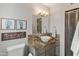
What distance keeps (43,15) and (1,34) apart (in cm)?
50

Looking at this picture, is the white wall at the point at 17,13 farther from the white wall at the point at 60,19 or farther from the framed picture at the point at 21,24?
the white wall at the point at 60,19

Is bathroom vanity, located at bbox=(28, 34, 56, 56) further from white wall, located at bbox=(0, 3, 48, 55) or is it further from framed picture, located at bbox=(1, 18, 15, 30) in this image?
framed picture, located at bbox=(1, 18, 15, 30)

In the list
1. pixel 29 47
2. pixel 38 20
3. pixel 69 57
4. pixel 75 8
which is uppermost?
pixel 75 8

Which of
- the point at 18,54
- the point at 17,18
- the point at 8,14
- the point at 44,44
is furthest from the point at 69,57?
the point at 8,14

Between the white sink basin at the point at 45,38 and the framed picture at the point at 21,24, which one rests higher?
the framed picture at the point at 21,24

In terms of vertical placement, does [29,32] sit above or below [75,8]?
below

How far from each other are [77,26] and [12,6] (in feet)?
2.40

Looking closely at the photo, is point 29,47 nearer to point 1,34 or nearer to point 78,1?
point 1,34

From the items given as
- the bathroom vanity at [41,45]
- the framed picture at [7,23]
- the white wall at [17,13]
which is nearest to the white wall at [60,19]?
the bathroom vanity at [41,45]

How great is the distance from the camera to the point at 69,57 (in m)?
1.60

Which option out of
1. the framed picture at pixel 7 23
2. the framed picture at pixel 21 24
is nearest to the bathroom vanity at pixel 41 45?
the framed picture at pixel 21 24

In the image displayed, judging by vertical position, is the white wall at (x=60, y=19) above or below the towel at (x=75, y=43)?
above

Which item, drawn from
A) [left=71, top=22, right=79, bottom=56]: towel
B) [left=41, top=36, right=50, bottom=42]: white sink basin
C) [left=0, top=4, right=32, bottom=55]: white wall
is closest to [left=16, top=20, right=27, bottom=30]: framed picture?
[left=0, top=4, right=32, bottom=55]: white wall

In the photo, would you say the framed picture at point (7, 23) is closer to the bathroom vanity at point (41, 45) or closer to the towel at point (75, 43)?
the bathroom vanity at point (41, 45)
